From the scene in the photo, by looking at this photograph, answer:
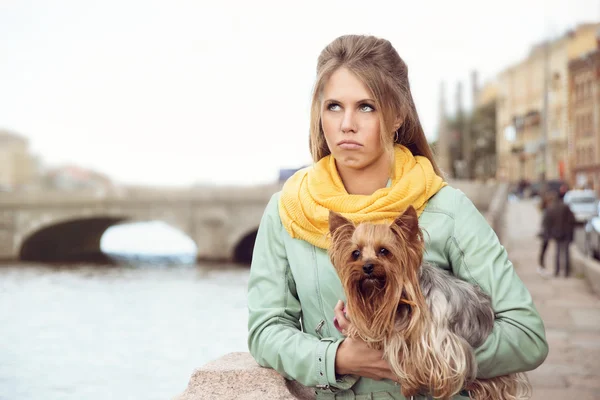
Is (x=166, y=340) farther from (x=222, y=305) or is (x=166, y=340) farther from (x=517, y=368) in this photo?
(x=517, y=368)

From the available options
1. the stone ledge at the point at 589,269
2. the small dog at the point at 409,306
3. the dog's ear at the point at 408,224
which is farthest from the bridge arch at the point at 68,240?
the dog's ear at the point at 408,224

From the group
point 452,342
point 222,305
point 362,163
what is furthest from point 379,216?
point 222,305

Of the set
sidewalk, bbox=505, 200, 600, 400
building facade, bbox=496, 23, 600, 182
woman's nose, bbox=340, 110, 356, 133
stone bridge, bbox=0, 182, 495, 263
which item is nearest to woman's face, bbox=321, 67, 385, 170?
woman's nose, bbox=340, 110, 356, 133

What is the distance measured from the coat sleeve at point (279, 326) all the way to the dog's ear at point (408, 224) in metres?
0.42

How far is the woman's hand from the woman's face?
0.43 metres

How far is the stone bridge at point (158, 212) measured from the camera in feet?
109

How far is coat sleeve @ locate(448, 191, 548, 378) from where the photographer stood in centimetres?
209

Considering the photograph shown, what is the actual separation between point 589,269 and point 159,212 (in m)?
24.5

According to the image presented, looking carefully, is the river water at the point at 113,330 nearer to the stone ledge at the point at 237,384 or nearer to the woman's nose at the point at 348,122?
the stone ledge at the point at 237,384

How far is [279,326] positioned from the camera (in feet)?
7.27

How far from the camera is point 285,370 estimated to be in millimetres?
2188

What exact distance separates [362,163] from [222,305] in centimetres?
1788

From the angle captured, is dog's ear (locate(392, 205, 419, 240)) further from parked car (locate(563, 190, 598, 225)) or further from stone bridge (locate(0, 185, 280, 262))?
stone bridge (locate(0, 185, 280, 262))

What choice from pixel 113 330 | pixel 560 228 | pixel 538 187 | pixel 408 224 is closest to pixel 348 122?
pixel 408 224
